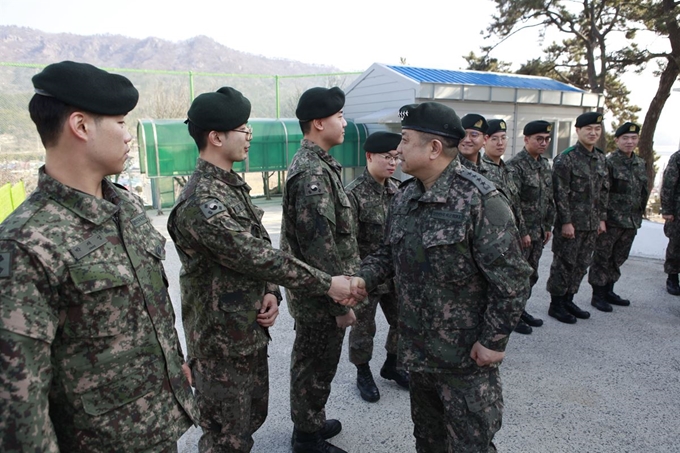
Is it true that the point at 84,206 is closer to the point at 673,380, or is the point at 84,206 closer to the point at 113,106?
the point at 113,106

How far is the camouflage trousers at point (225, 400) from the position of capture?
2.22 meters

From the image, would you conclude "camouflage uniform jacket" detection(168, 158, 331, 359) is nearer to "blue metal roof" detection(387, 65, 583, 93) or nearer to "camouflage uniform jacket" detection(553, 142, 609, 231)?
"camouflage uniform jacket" detection(553, 142, 609, 231)

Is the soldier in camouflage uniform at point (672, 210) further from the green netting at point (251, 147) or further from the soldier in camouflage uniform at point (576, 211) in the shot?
the green netting at point (251, 147)

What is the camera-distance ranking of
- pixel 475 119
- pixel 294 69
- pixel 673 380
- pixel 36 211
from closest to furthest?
pixel 36 211, pixel 673 380, pixel 475 119, pixel 294 69

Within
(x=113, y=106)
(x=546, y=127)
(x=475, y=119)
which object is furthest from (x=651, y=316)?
(x=113, y=106)

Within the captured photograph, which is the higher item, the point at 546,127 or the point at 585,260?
the point at 546,127

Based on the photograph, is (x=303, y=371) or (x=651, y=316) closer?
(x=303, y=371)

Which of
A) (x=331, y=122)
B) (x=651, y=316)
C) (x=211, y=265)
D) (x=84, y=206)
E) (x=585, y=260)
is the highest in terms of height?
(x=331, y=122)

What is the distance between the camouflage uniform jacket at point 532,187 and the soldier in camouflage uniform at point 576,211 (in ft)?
0.51

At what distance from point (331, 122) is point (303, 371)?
58.6 inches

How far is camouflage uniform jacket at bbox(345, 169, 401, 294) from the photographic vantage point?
3.63m

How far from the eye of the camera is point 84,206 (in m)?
1.41

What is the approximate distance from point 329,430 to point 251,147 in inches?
400

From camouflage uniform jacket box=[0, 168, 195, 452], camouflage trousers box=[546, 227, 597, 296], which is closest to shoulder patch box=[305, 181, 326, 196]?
camouflage uniform jacket box=[0, 168, 195, 452]
